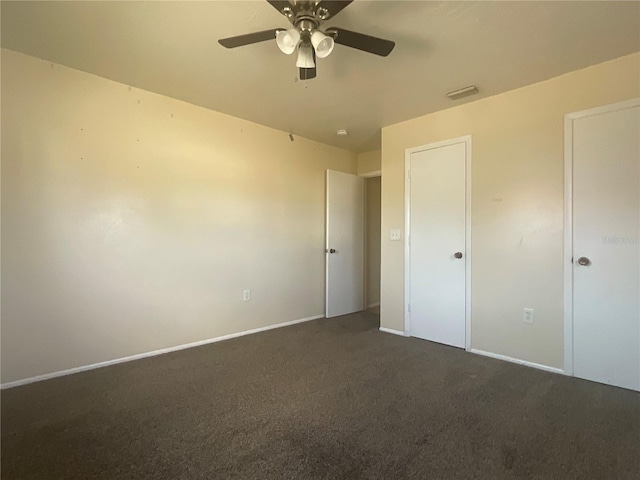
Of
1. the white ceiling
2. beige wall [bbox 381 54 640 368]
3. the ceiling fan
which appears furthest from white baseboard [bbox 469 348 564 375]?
the ceiling fan

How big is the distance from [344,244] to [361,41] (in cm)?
303

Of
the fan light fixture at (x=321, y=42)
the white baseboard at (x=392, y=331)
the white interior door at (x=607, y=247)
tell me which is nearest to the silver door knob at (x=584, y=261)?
the white interior door at (x=607, y=247)

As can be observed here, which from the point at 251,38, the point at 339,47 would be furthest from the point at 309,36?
the point at 339,47

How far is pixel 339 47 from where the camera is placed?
2213 mm

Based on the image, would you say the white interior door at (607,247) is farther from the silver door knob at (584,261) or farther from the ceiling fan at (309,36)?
the ceiling fan at (309,36)

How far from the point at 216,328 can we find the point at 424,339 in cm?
225

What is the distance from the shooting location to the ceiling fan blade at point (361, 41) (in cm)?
172

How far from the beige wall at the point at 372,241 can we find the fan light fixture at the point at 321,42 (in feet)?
11.8

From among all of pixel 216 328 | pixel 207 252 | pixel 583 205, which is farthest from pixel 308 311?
pixel 583 205

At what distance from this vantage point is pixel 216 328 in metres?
3.38

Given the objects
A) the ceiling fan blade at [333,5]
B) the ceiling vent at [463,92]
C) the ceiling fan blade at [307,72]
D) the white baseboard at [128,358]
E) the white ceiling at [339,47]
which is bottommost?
the white baseboard at [128,358]

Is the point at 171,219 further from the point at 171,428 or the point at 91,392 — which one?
the point at 171,428

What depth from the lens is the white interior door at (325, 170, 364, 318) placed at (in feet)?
14.4

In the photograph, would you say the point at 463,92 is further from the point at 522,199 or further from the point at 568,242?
the point at 568,242
